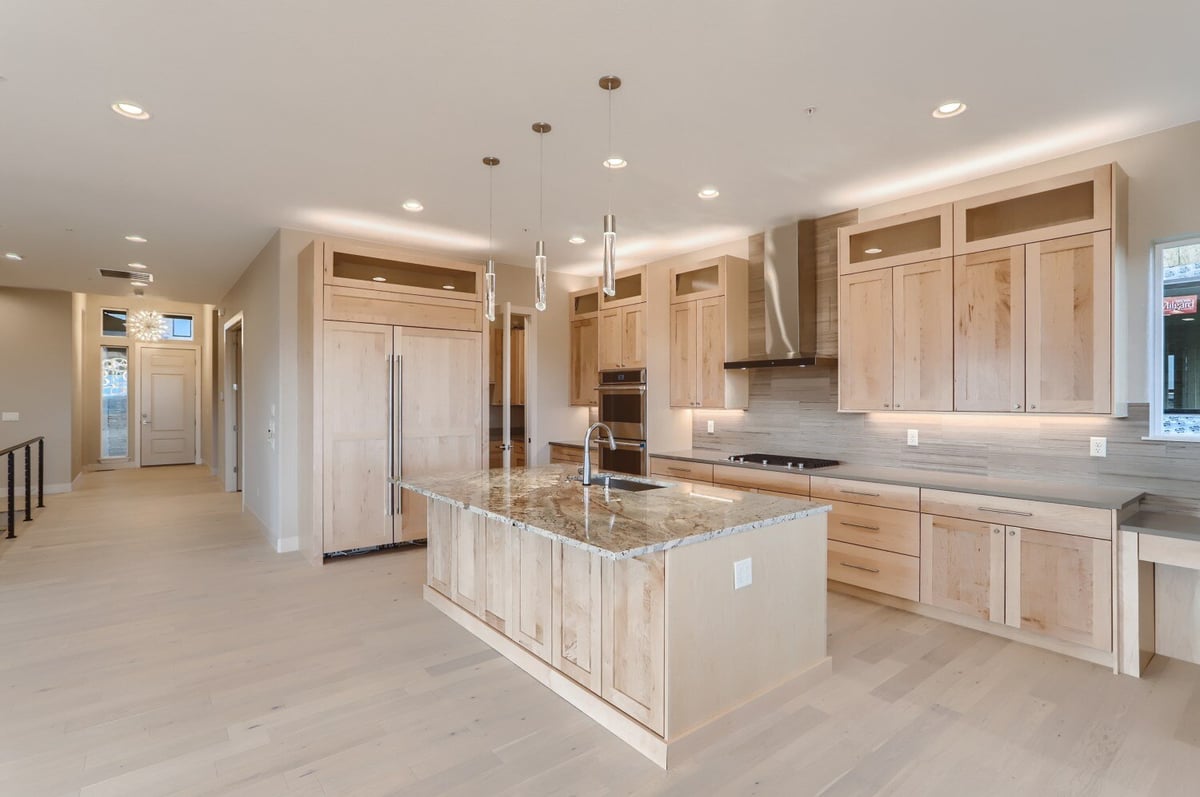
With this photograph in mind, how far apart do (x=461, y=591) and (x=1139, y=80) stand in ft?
13.5

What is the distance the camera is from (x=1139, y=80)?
2.61 m

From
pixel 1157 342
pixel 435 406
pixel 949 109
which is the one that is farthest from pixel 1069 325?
pixel 435 406

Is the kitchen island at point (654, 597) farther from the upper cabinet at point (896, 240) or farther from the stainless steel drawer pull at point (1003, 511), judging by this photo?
the upper cabinet at point (896, 240)

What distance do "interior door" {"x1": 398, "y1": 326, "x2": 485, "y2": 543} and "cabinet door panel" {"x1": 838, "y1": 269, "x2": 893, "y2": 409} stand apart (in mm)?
3037

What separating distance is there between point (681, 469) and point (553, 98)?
3.02m

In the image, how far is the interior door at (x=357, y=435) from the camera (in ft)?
15.3

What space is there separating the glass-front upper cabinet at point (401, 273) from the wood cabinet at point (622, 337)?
4.34 ft

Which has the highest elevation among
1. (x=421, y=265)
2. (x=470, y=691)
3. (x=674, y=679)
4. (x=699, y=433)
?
(x=421, y=265)

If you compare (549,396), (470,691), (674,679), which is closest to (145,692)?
(470,691)

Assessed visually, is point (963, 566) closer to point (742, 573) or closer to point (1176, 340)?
point (1176, 340)

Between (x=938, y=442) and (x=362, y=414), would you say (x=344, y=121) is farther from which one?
(x=938, y=442)

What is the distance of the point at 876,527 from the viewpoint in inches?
144

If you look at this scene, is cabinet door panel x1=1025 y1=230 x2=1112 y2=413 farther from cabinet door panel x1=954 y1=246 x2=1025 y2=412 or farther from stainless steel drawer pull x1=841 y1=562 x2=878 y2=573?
stainless steel drawer pull x1=841 y1=562 x2=878 y2=573

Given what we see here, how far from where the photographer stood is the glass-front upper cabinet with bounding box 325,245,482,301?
470 cm
